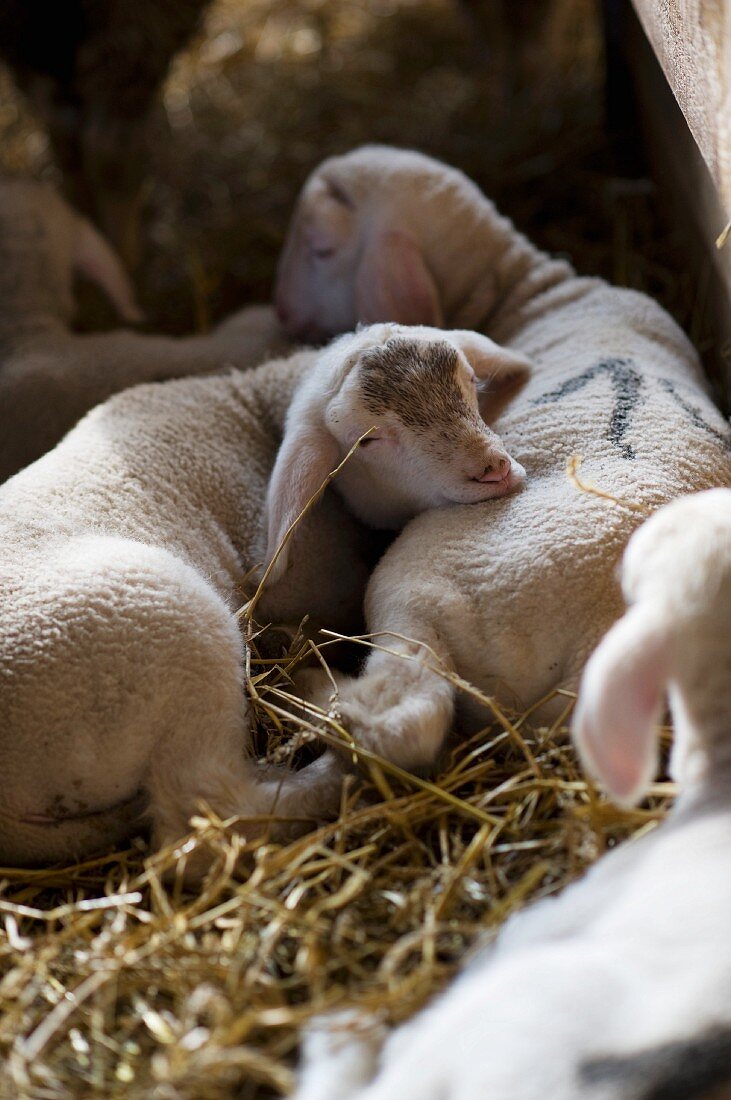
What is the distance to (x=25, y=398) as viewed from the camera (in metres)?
3.45

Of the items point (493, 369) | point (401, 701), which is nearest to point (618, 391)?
point (493, 369)

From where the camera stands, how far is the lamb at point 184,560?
6.80 feet

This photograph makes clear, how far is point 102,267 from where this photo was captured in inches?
A: 165

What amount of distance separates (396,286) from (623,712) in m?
2.20

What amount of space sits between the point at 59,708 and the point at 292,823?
0.50 meters

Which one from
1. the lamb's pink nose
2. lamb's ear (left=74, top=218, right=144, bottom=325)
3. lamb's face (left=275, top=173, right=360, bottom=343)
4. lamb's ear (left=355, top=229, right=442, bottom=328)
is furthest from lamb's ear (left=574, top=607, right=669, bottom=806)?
lamb's ear (left=74, top=218, right=144, bottom=325)

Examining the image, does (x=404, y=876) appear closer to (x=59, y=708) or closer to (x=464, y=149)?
(x=59, y=708)

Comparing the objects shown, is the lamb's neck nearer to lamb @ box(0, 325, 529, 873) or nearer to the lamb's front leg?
lamb @ box(0, 325, 529, 873)

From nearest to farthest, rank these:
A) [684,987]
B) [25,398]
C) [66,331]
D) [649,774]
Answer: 1. [684,987]
2. [649,774]
3. [25,398]
4. [66,331]

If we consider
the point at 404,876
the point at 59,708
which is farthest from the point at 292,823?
the point at 59,708

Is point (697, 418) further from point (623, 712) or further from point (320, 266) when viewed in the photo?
point (320, 266)

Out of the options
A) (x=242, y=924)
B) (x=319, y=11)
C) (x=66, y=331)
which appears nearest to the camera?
(x=242, y=924)

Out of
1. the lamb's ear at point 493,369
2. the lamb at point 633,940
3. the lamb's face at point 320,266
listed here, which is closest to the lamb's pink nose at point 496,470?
the lamb's ear at point 493,369

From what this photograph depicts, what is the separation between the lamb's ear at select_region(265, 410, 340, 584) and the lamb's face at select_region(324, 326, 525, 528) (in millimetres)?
45
